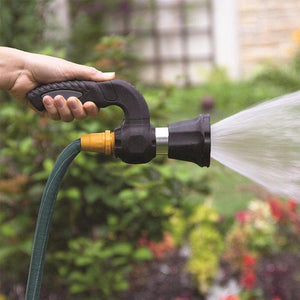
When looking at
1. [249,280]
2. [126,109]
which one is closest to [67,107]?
[126,109]

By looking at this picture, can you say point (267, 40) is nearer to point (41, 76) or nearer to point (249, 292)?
point (249, 292)

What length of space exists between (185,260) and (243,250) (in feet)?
1.22

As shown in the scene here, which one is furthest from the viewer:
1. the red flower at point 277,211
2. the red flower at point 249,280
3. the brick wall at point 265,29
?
the brick wall at point 265,29

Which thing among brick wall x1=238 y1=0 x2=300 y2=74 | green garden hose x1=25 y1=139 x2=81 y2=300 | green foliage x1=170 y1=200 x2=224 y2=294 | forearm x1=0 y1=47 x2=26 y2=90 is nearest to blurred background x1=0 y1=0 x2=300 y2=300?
green foliage x1=170 y1=200 x2=224 y2=294

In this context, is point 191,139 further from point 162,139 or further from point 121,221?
point 121,221

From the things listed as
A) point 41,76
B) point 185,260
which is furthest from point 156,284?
point 41,76

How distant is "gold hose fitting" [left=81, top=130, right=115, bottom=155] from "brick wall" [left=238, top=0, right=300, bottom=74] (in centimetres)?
707

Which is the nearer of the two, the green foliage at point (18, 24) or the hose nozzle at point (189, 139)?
the hose nozzle at point (189, 139)

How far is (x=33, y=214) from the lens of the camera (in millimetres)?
2912

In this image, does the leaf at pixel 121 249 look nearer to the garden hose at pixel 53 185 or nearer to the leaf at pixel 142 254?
the leaf at pixel 142 254

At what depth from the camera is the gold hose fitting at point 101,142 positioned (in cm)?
131

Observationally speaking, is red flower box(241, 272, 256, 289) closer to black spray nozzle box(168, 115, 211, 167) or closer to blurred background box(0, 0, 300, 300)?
blurred background box(0, 0, 300, 300)

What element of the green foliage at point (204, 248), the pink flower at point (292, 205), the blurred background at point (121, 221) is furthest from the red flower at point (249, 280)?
the pink flower at point (292, 205)

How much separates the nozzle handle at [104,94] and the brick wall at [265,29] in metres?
7.02
